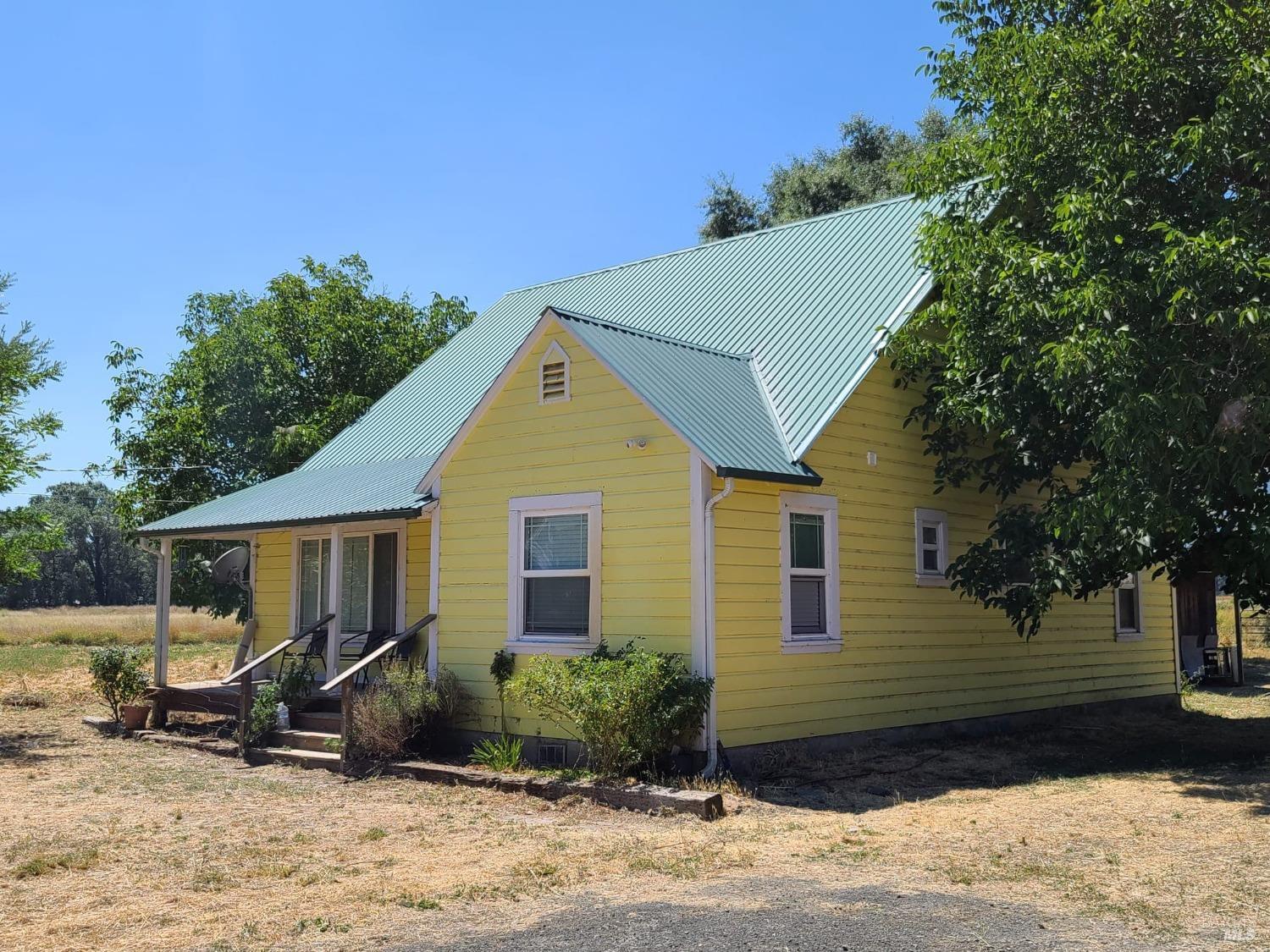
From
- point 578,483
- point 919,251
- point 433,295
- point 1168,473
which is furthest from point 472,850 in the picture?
point 433,295

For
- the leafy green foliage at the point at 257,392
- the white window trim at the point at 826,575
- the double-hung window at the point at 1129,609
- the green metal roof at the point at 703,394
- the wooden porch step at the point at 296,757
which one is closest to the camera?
the green metal roof at the point at 703,394

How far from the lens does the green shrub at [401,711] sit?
41.5ft

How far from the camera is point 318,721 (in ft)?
47.6

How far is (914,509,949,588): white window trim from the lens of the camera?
14125 mm

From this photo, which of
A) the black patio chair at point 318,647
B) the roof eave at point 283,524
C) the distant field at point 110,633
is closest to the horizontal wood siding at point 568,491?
the roof eave at point 283,524

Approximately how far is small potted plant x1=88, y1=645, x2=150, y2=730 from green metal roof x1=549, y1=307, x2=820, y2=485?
8.93 m

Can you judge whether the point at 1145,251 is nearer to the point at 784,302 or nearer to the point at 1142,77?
the point at 1142,77

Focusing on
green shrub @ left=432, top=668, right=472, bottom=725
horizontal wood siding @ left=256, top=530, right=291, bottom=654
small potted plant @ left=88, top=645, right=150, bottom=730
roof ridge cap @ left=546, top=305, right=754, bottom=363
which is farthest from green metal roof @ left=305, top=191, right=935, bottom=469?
green shrub @ left=432, top=668, right=472, bottom=725

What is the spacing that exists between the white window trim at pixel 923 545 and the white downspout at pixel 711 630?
3850 millimetres

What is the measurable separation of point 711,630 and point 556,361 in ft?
11.4

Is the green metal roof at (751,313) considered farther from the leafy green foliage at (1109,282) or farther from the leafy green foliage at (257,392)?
the leafy green foliage at (257,392)

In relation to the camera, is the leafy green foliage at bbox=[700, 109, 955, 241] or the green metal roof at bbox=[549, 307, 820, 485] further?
the leafy green foliage at bbox=[700, 109, 955, 241]

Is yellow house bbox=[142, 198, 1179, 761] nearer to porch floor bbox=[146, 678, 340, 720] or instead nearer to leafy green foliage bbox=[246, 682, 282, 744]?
porch floor bbox=[146, 678, 340, 720]

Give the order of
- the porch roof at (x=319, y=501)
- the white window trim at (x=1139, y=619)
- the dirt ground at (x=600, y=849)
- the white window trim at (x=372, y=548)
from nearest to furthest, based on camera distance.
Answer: the dirt ground at (x=600, y=849)
the porch roof at (x=319, y=501)
the white window trim at (x=372, y=548)
the white window trim at (x=1139, y=619)
